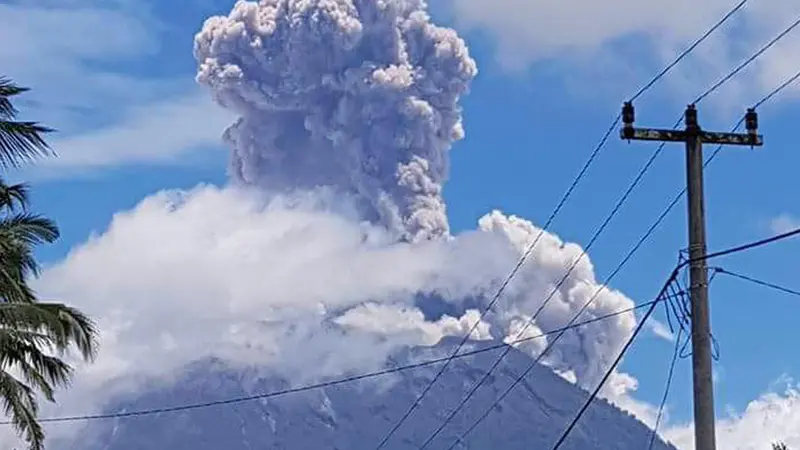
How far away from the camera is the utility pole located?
22.6 metres

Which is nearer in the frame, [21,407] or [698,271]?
[698,271]

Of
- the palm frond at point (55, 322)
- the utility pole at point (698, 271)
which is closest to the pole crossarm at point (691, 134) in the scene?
the utility pole at point (698, 271)

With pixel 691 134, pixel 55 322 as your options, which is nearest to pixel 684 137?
pixel 691 134

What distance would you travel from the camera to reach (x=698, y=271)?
23000 millimetres

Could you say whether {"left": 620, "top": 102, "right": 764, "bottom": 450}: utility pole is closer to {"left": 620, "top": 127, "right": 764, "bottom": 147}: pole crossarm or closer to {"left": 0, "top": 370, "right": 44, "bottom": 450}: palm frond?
{"left": 620, "top": 127, "right": 764, "bottom": 147}: pole crossarm

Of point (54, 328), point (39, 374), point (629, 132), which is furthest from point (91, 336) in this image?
point (629, 132)

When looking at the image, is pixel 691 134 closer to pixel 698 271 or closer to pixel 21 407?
pixel 698 271

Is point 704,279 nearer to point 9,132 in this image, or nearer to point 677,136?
point 677,136

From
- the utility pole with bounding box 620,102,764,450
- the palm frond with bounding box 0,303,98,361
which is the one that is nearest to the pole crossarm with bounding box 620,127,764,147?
the utility pole with bounding box 620,102,764,450

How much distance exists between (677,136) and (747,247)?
198 cm

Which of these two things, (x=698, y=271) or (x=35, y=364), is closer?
(x=698, y=271)

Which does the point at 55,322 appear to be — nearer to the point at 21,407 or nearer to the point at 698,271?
the point at 21,407

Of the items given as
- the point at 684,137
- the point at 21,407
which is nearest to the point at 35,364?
the point at 21,407

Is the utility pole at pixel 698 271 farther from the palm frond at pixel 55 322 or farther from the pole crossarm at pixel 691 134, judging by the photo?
the palm frond at pixel 55 322
